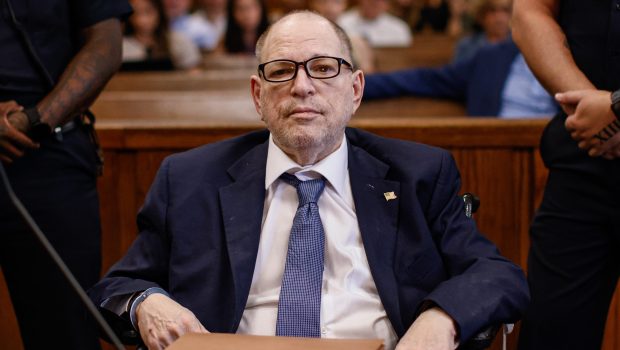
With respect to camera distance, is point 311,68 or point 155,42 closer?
point 311,68

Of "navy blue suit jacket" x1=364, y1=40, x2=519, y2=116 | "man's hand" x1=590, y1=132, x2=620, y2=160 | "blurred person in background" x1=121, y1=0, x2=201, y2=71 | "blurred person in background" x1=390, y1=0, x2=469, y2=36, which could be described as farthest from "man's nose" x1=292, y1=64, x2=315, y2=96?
"blurred person in background" x1=390, y1=0, x2=469, y2=36

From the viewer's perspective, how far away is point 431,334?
5.88ft

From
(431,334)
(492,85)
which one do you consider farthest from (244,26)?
(431,334)

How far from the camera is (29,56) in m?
2.35

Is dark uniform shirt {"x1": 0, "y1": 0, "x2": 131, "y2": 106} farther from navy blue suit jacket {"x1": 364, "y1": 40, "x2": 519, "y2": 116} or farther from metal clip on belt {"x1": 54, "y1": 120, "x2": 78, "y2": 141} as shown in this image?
navy blue suit jacket {"x1": 364, "y1": 40, "x2": 519, "y2": 116}

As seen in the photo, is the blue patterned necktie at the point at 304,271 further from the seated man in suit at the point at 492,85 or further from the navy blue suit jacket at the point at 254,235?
the seated man in suit at the point at 492,85

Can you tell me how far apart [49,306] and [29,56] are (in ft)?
2.20

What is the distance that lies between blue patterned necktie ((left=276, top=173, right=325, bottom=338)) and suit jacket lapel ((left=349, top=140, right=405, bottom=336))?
10 cm

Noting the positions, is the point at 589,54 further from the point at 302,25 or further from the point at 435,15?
the point at 435,15

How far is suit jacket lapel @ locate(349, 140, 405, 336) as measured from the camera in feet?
6.55

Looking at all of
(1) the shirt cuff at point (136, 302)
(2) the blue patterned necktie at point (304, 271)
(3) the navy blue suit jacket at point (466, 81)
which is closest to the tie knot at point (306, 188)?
(2) the blue patterned necktie at point (304, 271)

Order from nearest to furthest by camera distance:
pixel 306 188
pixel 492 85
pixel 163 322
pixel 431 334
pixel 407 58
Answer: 1. pixel 431 334
2. pixel 163 322
3. pixel 306 188
4. pixel 492 85
5. pixel 407 58

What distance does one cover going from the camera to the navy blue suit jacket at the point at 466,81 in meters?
4.01

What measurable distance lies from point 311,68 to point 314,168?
0.79 ft
